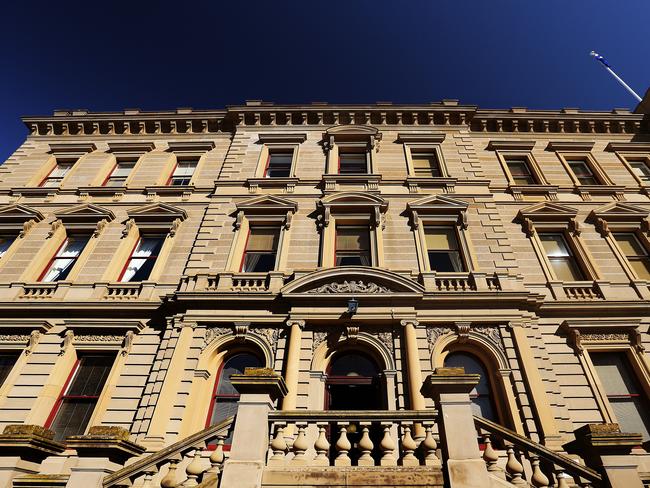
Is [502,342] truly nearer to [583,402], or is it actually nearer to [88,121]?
[583,402]

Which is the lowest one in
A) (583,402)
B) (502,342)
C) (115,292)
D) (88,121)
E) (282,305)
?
(583,402)

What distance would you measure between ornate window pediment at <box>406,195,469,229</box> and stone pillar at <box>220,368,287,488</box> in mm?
8448

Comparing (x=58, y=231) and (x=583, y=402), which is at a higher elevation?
(x=58, y=231)

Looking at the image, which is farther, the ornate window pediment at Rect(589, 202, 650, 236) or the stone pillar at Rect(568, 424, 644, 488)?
the ornate window pediment at Rect(589, 202, 650, 236)

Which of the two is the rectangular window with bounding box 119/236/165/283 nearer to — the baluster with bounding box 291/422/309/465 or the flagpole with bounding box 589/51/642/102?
the baluster with bounding box 291/422/309/465

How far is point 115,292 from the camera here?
38.4 feet

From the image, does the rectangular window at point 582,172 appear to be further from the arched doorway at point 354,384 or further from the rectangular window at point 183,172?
the rectangular window at point 183,172

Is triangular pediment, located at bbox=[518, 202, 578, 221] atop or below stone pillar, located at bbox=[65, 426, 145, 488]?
atop

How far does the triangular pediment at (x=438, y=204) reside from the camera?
1305 centimetres

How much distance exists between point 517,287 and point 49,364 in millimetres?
13461

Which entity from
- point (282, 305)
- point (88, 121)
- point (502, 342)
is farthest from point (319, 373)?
point (88, 121)

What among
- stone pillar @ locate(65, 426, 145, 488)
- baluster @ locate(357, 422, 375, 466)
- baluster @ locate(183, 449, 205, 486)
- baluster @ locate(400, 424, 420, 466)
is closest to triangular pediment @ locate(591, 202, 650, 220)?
baluster @ locate(400, 424, 420, 466)

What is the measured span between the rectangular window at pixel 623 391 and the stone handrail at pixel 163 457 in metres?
9.66

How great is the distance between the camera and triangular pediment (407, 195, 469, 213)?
514 inches
